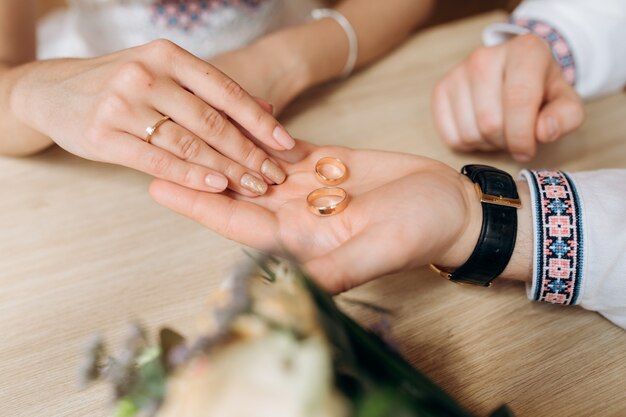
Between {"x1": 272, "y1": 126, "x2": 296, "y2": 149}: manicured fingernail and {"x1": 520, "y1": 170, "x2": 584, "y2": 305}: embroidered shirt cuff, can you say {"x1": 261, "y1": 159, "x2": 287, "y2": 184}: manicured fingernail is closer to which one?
{"x1": 272, "y1": 126, "x2": 296, "y2": 149}: manicured fingernail

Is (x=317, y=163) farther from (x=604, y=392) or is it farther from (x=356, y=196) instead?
(x=604, y=392)

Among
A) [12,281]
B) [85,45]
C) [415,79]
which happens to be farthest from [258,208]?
[85,45]

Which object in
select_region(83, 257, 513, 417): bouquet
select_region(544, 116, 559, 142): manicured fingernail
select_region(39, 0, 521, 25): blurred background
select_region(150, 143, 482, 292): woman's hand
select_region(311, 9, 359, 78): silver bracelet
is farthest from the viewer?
select_region(39, 0, 521, 25): blurred background

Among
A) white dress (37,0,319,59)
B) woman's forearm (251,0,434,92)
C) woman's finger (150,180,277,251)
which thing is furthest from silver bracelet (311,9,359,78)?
woman's finger (150,180,277,251)

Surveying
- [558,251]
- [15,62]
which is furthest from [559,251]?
[15,62]

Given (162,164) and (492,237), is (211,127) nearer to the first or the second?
(162,164)

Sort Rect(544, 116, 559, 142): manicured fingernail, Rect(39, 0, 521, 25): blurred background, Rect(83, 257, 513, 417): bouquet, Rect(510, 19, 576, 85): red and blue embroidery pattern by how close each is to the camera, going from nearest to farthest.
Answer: Rect(83, 257, 513, 417): bouquet < Rect(544, 116, 559, 142): manicured fingernail < Rect(510, 19, 576, 85): red and blue embroidery pattern < Rect(39, 0, 521, 25): blurred background

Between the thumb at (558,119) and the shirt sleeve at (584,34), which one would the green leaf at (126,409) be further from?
the shirt sleeve at (584,34)
